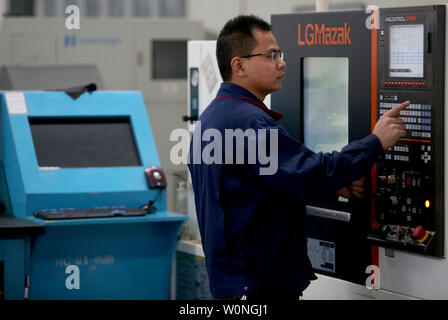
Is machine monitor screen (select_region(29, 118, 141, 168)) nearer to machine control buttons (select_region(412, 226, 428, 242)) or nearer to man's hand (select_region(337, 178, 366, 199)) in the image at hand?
man's hand (select_region(337, 178, 366, 199))

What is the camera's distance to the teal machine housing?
3.18 m

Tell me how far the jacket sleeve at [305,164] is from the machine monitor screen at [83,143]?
1.46 meters

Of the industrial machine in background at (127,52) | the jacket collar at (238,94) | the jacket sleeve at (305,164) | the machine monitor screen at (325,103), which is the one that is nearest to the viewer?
the jacket sleeve at (305,164)

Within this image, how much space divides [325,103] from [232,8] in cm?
384

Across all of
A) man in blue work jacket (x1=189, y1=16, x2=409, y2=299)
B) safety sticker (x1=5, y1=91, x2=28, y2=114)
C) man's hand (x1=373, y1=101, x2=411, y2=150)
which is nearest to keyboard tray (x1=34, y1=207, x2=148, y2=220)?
safety sticker (x1=5, y1=91, x2=28, y2=114)

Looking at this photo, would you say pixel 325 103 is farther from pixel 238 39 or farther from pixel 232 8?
pixel 232 8

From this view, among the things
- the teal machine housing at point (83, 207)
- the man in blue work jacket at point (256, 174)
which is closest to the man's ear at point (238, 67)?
the man in blue work jacket at point (256, 174)

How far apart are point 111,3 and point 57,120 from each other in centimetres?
356

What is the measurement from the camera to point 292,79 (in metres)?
2.72

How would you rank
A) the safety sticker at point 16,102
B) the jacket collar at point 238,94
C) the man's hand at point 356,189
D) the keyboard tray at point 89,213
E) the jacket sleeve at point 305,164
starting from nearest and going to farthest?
the jacket sleeve at point 305,164 < the jacket collar at point 238,94 < the man's hand at point 356,189 < the keyboard tray at point 89,213 < the safety sticker at point 16,102

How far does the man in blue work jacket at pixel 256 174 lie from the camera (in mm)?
2039

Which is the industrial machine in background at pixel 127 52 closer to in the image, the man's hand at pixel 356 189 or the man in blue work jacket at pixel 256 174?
the man's hand at pixel 356 189

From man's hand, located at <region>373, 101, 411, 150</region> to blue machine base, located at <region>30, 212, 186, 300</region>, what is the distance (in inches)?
52.5

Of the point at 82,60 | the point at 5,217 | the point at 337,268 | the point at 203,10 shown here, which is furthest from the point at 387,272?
the point at 203,10
